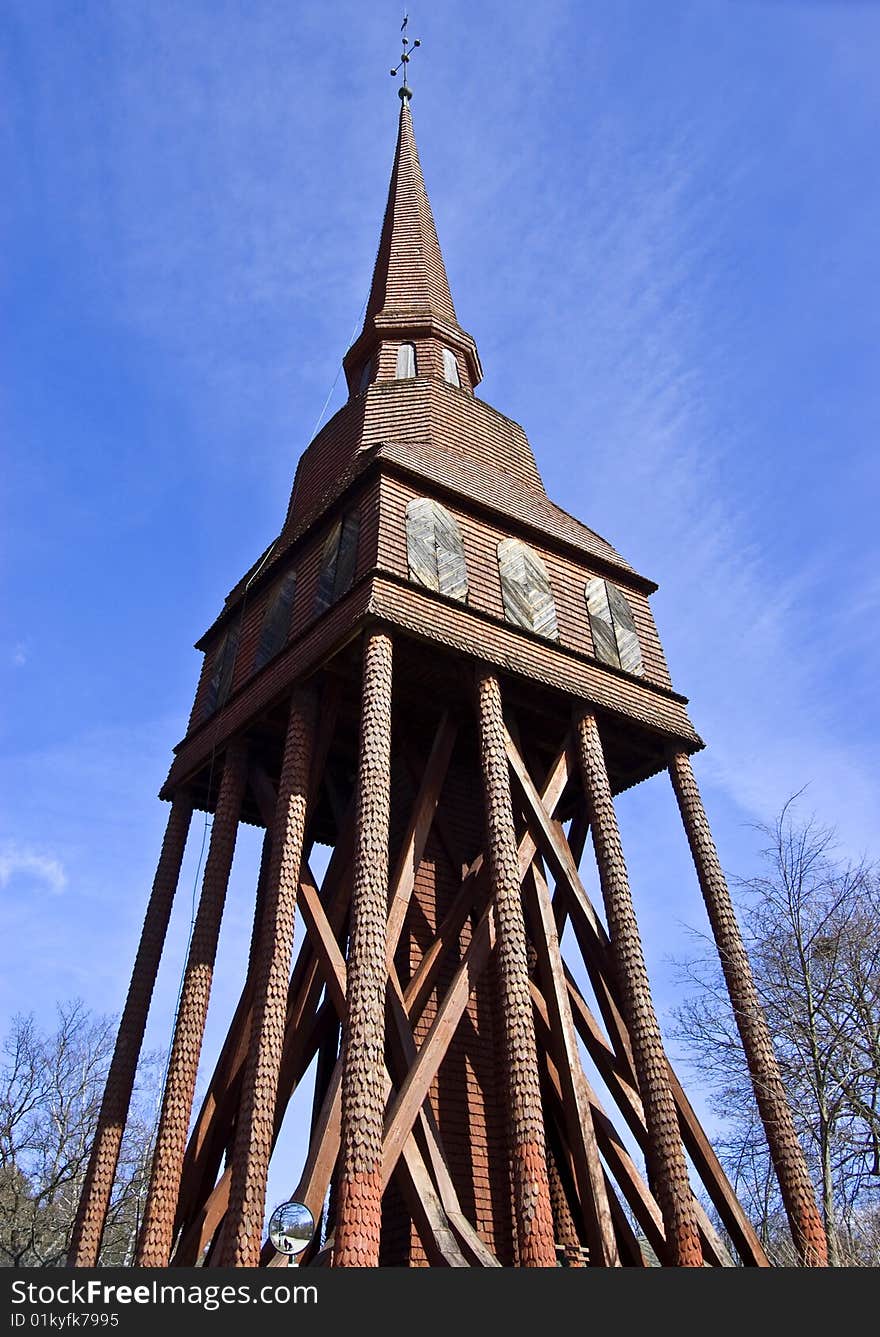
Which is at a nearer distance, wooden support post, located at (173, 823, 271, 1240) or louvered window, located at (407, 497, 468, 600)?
wooden support post, located at (173, 823, 271, 1240)

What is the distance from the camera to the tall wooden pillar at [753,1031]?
1094 centimetres

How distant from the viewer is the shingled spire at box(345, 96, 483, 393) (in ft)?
65.4

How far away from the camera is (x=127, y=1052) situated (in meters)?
12.8

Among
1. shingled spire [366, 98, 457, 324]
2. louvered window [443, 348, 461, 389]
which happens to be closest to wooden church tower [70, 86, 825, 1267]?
louvered window [443, 348, 461, 389]

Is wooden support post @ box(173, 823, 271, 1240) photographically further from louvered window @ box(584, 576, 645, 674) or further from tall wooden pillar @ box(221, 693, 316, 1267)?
louvered window @ box(584, 576, 645, 674)

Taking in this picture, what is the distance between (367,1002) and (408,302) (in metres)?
16.0

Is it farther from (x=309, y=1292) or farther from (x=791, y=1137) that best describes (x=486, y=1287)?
(x=791, y=1137)

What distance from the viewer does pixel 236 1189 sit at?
9484 mm

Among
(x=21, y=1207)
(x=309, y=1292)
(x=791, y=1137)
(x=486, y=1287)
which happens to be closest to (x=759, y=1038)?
(x=791, y=1137)

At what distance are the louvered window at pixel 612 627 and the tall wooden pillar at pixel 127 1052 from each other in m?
6.77

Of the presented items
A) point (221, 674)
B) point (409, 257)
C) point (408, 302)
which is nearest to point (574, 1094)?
point (221, 674)

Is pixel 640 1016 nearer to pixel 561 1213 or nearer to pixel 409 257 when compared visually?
pixel 561 1213

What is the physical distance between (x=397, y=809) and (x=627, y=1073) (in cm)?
491

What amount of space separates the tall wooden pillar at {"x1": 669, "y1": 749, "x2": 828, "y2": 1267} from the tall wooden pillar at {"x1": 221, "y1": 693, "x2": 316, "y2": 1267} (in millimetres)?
5489
